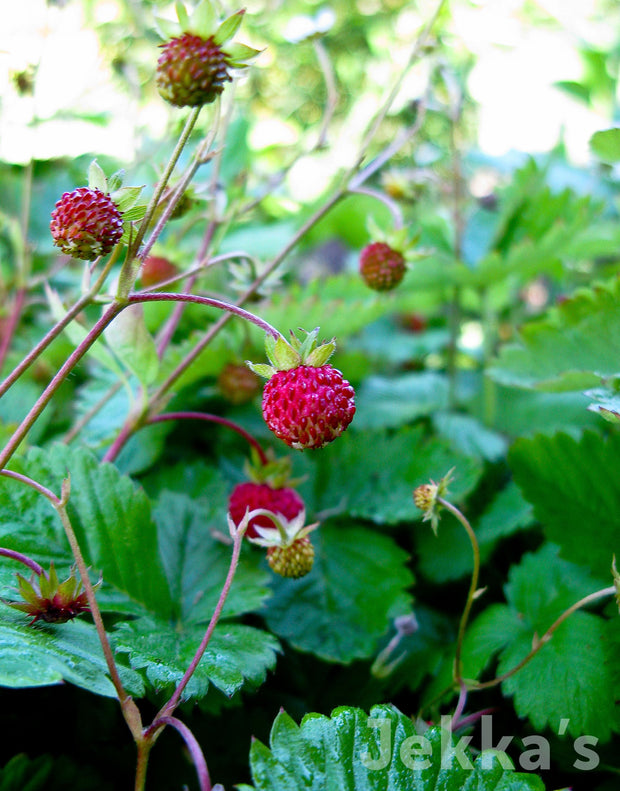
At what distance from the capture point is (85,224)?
45 centimetres

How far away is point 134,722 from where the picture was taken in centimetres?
44

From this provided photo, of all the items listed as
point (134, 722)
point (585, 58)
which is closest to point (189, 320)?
point (134, 722)

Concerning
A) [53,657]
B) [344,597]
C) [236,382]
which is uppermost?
[53,657]

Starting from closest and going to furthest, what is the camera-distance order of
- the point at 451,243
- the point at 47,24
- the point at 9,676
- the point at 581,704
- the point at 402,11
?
the point at 9,676
the point at 581,704
the point at 47,24
the point at 451,243
the point at 402,11

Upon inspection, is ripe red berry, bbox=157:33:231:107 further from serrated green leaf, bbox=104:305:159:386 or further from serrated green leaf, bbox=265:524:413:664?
serrated green leaf, bbox=265:524:413:664

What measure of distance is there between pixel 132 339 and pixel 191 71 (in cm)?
27

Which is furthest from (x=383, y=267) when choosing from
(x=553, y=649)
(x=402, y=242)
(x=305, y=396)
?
(x=553, y=649)

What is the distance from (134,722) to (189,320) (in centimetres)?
67

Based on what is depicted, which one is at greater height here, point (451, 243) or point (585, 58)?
point (585, 58)

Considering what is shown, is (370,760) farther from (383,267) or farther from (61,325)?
(383,267)

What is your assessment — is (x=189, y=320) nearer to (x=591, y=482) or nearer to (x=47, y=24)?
(x=47, y=24)

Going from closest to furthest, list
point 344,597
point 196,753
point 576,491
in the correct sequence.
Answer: point 196,753 < point 576,491 < point 344,597

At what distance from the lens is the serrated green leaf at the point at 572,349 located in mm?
682

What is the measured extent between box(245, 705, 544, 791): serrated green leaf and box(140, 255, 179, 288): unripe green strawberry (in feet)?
2.06
